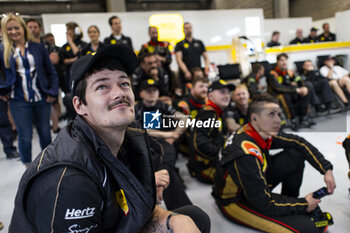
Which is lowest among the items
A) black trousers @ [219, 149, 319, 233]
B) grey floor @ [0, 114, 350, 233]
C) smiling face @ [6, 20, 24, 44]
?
grey floor @ [0, 114, 350, 233]

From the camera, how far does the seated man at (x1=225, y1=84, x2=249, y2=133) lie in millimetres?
2906

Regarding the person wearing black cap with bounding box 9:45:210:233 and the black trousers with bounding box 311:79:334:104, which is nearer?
the person wearing black cap with bounding box 9:45:210:233

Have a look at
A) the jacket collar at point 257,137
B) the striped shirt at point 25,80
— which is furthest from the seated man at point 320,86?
the striped shirt at point 25,80

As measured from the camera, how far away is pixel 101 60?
89 centimetres

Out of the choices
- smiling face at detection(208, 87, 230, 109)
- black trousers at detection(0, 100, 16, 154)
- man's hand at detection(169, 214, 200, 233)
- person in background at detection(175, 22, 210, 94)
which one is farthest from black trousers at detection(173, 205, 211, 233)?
person in background at detection(175, 22, 210, 94)

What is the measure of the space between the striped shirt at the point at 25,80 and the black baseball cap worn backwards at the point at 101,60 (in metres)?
1.50

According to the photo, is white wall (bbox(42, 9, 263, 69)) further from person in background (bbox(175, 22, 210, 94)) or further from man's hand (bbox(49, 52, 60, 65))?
man's hand (bbox(49, 52, 60, 65))

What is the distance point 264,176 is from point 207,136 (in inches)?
34.7

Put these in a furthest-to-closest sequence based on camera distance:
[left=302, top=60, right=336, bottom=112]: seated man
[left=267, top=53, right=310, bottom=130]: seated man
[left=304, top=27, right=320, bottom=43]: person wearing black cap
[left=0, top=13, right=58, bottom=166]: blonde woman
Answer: [left=267, top=53, right=310, bottom=130]: seated man → [left=302, top=60, right=336, bottom=112]: seated man → [left=304, top=27, right=320, bottom=43]: person wearing black cap → [left=0, top=13, right=58, bottom=166]: blonde woman

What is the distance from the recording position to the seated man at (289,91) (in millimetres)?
3697

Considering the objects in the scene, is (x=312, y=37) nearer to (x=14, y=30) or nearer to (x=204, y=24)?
(x=14, y=30)

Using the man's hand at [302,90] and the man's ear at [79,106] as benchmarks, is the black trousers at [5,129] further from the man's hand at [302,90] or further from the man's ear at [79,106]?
the man's hand at [302,90]

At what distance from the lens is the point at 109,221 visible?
2.68ft

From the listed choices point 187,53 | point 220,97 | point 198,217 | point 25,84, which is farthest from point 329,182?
point 187,53
